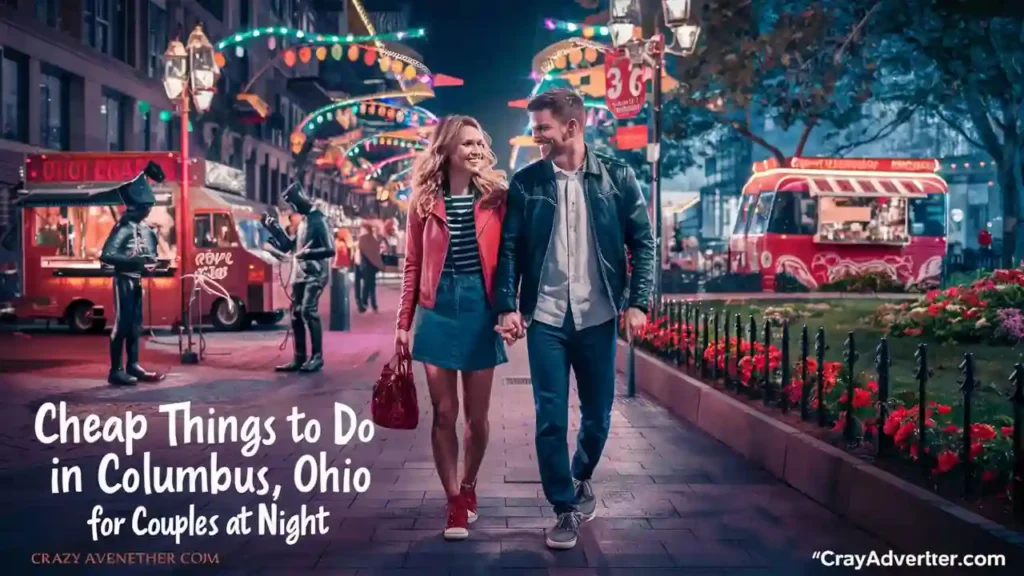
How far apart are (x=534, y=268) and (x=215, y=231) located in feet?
48.4

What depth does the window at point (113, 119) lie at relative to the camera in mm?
28734

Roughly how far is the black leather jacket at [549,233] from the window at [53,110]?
22363mm

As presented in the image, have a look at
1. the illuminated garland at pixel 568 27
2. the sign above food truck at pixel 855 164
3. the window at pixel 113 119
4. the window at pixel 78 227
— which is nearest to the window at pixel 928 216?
the sign above food truck at pixel 855 164

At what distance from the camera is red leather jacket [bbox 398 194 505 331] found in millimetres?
5211

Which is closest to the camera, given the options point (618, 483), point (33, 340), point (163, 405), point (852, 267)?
point (618, 483)

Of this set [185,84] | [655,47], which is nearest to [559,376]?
[655,47]

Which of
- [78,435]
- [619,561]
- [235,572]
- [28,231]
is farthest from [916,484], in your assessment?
[28,231]

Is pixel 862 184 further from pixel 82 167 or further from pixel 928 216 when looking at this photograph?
pixel 82 167

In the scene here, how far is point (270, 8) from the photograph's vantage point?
149 feet

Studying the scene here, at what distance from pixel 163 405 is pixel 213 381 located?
6.26 ft

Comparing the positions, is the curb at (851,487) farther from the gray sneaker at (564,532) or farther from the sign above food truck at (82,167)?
the sign above food truck at (82,167)

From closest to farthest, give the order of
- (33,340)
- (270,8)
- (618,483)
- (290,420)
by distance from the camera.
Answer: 1. (618,483)
2. (290,420)
3. (33,340)
4. (270,8)

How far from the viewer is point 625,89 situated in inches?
480

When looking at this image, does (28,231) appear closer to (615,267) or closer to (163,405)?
(163,405)
